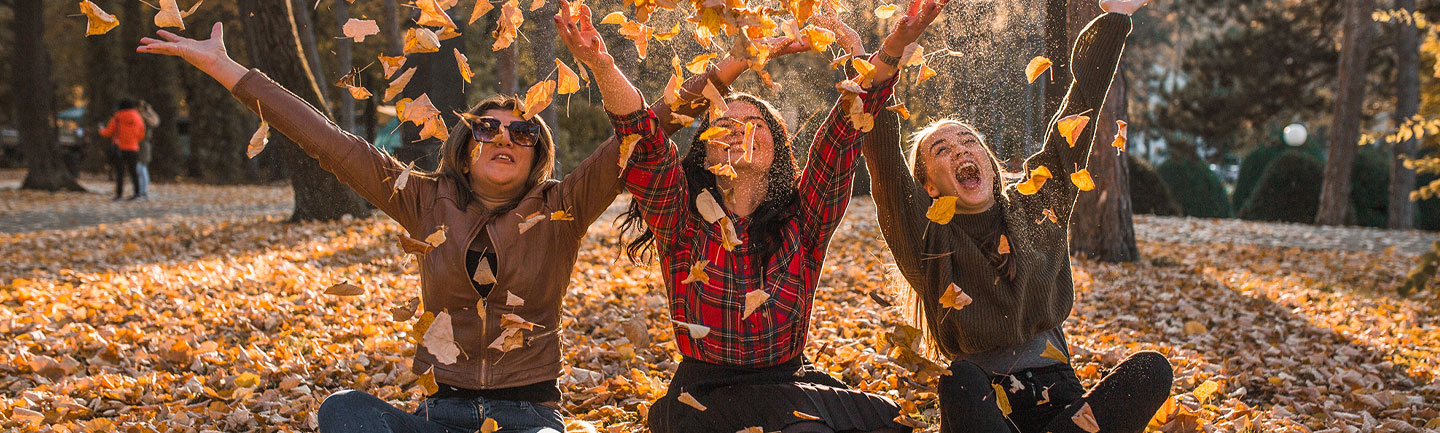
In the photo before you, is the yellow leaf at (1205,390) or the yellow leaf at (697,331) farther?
the yellow leaf at (1205,390)

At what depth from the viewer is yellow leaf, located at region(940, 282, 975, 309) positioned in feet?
8.28

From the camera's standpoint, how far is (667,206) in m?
2.43

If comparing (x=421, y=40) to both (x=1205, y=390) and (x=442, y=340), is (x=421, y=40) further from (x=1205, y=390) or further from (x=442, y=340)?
(x=1205, y=390)

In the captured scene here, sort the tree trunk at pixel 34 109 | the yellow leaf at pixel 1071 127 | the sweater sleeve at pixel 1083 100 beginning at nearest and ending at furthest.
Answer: the yellow leaf at pixel 1071 127 < the sweater sleeve at pixel 1083 100 < the tree trunk at pixel 34 109

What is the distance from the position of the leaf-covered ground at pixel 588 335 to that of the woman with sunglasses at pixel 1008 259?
0.19 metres

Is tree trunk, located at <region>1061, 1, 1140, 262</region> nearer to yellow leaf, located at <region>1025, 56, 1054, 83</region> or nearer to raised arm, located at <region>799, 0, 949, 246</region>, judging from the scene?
yellow leaf, located at <region>1025, 56, 1054, 83</region>

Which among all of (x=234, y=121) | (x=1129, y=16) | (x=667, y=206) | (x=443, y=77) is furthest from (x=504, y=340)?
(x=234, y=121)

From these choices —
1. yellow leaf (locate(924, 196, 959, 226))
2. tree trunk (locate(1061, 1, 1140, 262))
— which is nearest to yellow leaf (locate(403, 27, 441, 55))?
yellow leaf (locate(924, 196, 959, 226))

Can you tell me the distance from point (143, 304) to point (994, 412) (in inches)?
191

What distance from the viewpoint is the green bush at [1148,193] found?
14.9m

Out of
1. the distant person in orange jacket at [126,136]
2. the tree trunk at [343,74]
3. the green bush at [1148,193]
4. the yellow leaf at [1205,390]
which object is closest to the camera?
the yellow leaf at [1205,390]

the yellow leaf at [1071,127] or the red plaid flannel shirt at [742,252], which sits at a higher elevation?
the yellow leaf at [1071,127]

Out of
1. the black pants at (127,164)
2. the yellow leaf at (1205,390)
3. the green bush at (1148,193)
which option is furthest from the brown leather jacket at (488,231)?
the green bush at (1148,193)

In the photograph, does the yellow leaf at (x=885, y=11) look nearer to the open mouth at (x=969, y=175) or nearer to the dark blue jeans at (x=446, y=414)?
the open mouth at (x=969, y=175)
